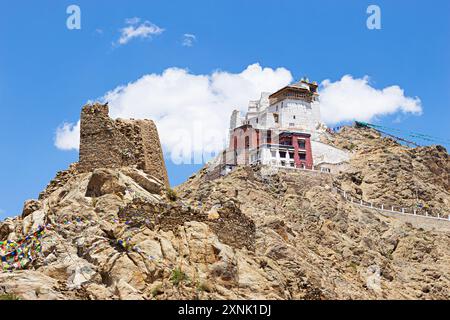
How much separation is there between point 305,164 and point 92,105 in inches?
1979

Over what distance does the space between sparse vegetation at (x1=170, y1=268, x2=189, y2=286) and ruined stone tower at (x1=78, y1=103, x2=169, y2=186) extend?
9311 mm

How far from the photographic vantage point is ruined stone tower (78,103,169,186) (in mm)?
37781

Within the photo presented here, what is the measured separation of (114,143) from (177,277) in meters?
10.1

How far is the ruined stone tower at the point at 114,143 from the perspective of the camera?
124ft

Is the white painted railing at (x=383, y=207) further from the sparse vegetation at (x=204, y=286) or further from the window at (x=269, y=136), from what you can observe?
the sparse vegetation at (x=204, y=286)

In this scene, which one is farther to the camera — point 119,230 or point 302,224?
point 302,224

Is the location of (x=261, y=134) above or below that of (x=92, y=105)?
above

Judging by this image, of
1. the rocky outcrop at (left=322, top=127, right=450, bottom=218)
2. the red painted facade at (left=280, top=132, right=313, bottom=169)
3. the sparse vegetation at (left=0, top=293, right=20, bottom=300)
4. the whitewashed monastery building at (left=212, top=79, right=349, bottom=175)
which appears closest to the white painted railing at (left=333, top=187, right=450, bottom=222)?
the rocky outcrop at (left=322, top=127, right=450, bottom=218)

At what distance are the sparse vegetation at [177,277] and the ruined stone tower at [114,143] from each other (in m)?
9.31

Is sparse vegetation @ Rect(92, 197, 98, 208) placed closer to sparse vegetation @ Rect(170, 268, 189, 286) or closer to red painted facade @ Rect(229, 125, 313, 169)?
sparse vegetation @ Rect(170, 268, 189, 286)

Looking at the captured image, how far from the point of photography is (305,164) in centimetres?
8675

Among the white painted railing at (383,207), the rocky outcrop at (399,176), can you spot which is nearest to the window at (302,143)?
the rocky outcrop at (399,176)
